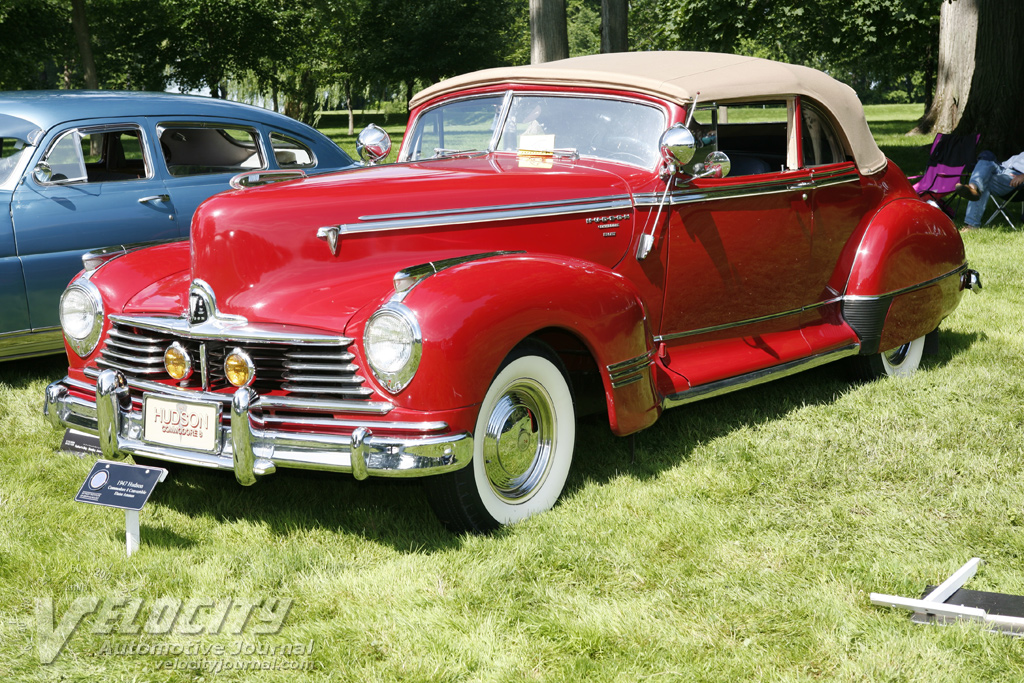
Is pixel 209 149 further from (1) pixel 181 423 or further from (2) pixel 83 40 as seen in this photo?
(2) pixel 83 40

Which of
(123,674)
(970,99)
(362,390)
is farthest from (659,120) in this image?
(970,99)

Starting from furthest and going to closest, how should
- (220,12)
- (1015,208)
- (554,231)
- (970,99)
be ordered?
(220,12), (970,99), (1015,208), (554,231)

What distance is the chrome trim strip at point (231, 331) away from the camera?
10.8 ft

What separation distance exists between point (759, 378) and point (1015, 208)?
8.93 metres

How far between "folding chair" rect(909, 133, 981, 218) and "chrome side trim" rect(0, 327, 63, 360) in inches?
354

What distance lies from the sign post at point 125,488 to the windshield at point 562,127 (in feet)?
7.35

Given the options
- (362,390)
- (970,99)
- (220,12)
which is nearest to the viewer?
(362,390)

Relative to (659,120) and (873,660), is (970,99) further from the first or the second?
(873,660)

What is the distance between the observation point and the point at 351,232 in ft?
12.0

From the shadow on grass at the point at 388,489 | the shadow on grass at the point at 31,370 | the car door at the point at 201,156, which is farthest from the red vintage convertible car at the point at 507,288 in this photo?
the shadow on grass at the point at 31,370

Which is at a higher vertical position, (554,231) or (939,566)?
(554,231)

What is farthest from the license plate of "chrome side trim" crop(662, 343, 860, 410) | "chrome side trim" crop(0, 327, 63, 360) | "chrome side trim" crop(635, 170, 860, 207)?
"chrome side trim" crop(0, 327, 63, 360)

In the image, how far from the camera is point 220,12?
25.6m

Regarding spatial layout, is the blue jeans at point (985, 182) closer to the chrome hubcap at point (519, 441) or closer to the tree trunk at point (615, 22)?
the tree trunk at point (615, 22)
